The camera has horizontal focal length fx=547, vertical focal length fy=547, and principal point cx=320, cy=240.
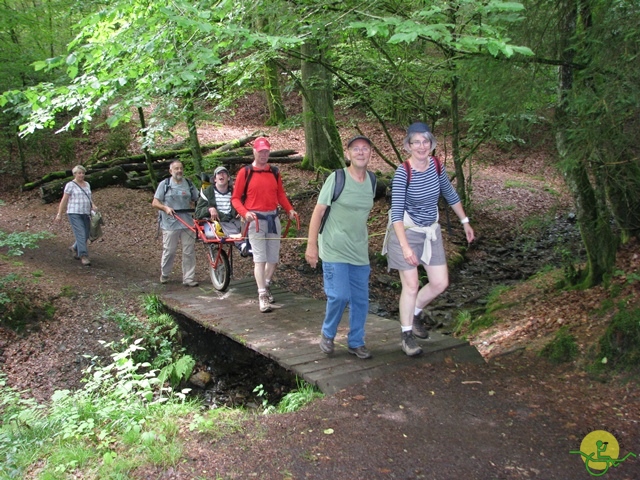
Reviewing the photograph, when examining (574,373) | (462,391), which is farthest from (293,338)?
(574,373)

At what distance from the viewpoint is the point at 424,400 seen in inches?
174

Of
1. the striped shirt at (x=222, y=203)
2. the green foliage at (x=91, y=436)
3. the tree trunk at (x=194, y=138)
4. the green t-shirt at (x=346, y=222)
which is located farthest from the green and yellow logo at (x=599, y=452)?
the tree trunk at (x=194, y=138)

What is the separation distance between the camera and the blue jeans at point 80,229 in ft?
33.6

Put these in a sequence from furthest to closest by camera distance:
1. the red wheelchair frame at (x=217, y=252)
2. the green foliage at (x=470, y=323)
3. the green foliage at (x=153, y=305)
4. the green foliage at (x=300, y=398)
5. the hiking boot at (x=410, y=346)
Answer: the green foliage at (x=153, y=305)
the red wheelchair frame at (x=217, y=252)
the green foliage at (x=470, y=323)
the hiking boot at (x=410, y=346)
the green foliage at (x=300, y=398)

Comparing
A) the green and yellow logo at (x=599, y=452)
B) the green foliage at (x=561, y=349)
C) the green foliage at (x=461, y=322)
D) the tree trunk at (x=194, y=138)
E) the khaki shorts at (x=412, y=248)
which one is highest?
the tree trunk at (x=194, y=138)

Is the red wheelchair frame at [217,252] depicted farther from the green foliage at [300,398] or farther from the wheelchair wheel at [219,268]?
the green foliage at [300,398]

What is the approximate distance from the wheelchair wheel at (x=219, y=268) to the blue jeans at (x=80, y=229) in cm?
328

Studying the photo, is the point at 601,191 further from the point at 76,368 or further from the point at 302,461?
the point at 76,368

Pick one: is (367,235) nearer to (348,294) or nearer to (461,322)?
(348,294)

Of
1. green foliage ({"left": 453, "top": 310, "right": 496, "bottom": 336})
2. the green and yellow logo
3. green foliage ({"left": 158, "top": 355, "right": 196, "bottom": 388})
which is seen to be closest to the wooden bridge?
green foliage ({"left": 158, "top": 355, "right": 196, "bottom": 388})

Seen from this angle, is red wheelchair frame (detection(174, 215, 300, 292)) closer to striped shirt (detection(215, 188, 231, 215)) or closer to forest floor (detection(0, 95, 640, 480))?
striped shirt (detection(215, 188, 231, 215))

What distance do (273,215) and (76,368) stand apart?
316 centimetres

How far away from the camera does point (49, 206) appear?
50.9 ft

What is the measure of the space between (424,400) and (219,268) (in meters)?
4.76
